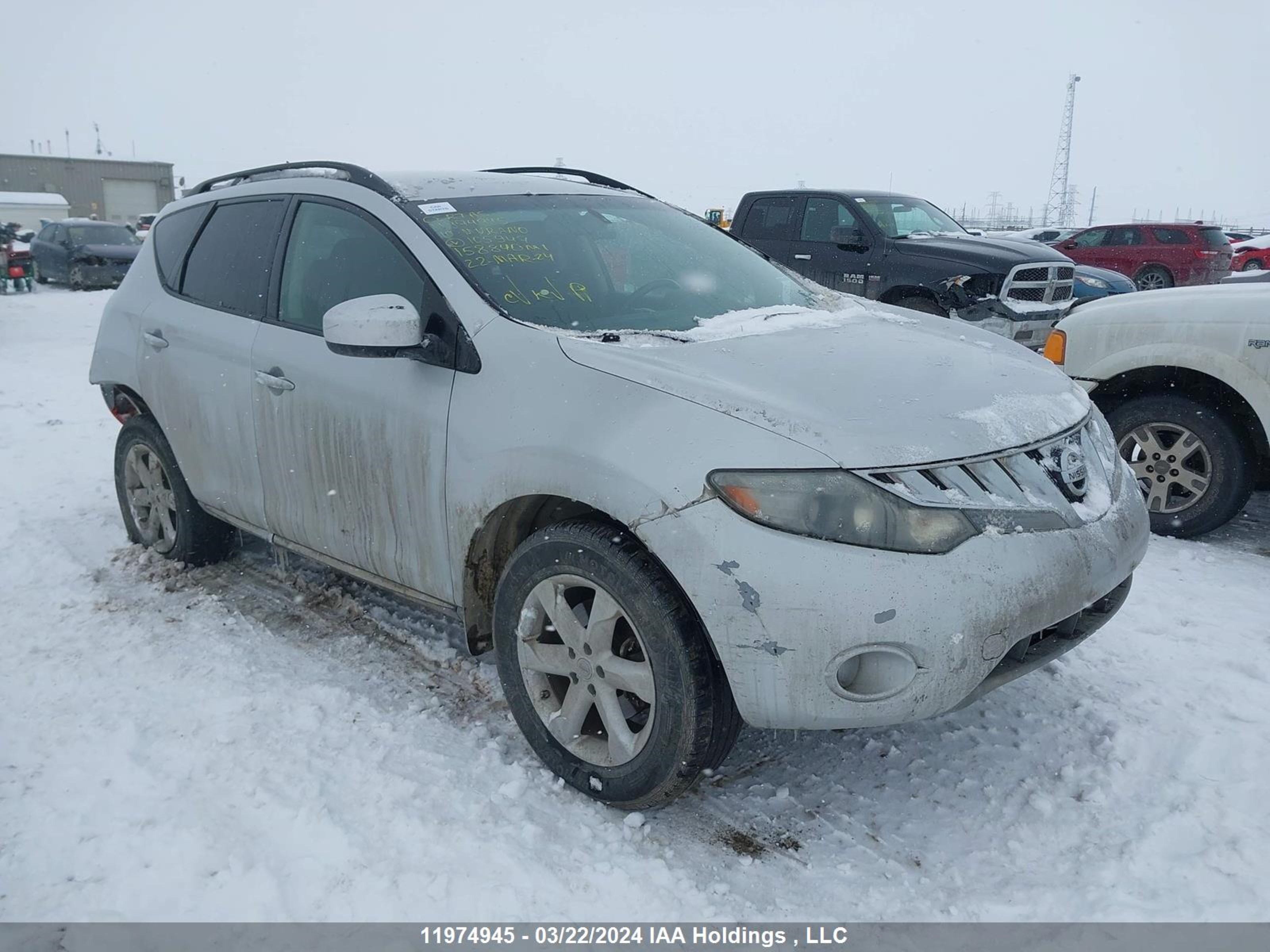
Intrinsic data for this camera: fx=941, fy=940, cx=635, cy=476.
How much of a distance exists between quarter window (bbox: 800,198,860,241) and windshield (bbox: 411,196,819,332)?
21.7 ft

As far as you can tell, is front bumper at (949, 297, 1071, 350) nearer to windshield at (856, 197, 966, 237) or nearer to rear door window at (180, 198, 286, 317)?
windshield at (856, 197, 966, 237)

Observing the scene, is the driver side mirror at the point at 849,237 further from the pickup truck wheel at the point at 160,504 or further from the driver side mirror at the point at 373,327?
the driver side mirror at the point at 373,327

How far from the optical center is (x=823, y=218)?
1035 cm

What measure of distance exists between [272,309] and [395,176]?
0.70 metres

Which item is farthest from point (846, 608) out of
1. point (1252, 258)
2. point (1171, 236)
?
point (1252, 258)

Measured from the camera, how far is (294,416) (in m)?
3.45

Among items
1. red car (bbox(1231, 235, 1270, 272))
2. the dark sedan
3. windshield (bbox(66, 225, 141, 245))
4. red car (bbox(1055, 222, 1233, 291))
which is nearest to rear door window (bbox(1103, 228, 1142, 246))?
red car (bbox(1055, 222, 1233, 291))

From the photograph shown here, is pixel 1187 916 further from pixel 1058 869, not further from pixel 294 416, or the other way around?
pixel 294 416

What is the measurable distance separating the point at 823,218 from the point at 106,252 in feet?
54.7

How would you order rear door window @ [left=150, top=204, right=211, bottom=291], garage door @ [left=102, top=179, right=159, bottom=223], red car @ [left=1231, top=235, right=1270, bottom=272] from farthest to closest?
garage door @ [left=102, top=179, right=159, bottom=223]
red car @ [left=1231, top=235, right=1270, bottom=272]
rear door window @ [left=150, top=204, right=211, bottom=291]

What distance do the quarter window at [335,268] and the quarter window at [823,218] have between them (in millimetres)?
7483

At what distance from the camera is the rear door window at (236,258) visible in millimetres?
3766

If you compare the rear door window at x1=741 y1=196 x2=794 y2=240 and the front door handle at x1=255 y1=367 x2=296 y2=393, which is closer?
the front door handle at x1=255 y1=367 x2=296 y2=393

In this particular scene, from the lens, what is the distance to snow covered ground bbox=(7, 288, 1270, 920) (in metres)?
2.40
